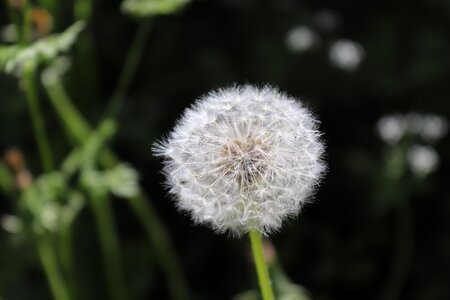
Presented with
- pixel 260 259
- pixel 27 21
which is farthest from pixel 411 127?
pixel 260 259

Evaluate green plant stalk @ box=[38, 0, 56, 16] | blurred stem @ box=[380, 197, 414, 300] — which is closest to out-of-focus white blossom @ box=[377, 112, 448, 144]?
blurred stem @ box=[380, 197, 414, 300]

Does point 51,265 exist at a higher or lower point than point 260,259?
higher

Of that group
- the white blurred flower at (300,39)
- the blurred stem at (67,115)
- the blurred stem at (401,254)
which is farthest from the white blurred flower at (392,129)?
the blurred stem at (67,115)

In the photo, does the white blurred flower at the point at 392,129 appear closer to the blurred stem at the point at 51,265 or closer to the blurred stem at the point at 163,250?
the blurred stem at the point at 163,250

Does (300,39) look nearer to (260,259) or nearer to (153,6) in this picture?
(153,6)

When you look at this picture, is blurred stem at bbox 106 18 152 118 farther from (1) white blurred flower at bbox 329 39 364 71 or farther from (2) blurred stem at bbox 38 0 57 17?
(1) white blurred flower at bbox 329 39 364 71

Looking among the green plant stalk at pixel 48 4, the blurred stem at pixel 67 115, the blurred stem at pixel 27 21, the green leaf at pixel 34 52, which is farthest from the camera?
the green plant stalk at pixel 48 4
